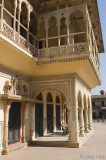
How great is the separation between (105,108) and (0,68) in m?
44.1

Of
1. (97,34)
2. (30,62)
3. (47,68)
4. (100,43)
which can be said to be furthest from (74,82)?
(100,43)

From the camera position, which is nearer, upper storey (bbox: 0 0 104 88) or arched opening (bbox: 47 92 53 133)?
upper storey (bbox: 0 0 104 88)

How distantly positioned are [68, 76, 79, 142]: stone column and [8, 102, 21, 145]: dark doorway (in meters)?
2.78

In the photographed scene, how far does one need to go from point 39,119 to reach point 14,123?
305cm

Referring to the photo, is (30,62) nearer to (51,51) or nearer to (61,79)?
(51,51)

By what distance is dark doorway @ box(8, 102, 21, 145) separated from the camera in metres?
8.83

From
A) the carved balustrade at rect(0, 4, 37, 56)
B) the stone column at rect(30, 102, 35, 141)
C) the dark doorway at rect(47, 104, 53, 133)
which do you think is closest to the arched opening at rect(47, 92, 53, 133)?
the dark doorway at rect(47, 104, 53, 133)

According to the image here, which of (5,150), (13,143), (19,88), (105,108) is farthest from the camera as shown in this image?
Result: (105,108)

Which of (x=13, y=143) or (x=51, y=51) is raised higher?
(x=51, y=51)

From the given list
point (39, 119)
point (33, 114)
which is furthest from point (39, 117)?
point (33, 114)

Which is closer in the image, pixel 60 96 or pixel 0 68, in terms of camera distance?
pixel 0 68

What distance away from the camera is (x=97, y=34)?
14.6m

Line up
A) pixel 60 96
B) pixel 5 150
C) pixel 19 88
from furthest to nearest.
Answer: pixel 60 96, pixel 19 88, pixel 5 150

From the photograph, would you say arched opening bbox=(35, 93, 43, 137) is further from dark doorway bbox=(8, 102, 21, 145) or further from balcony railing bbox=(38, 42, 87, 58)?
balcony railing bbox=(38, 42, 87, 58)
